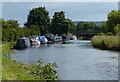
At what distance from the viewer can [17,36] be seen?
172ft

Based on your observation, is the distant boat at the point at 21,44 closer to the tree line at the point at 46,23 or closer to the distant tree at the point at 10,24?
the tree line at the point at 46,23

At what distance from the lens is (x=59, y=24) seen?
10600 cm

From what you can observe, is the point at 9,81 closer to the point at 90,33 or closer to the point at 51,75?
the point at 51,75

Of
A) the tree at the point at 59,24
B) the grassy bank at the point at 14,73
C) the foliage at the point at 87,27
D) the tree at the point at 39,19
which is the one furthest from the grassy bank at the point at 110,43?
the foliage at the point at 87,27

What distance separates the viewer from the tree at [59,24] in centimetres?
10556

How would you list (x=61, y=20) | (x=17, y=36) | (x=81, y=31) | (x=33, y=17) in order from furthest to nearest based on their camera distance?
(x=81, y=31) → (x=61, y=20) → (x=33, y=17) → (x=17, y=36)

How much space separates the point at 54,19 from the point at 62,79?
93185 millimetres

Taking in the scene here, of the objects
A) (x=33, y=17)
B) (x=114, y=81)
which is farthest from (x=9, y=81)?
(x=33, y=17)

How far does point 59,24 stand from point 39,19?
13821mm

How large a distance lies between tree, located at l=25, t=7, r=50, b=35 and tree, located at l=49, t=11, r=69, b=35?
9855mm

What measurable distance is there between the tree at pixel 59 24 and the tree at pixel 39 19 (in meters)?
9.85

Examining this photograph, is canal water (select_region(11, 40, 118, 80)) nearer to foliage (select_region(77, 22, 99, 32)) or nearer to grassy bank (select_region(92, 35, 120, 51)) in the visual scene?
grassy bank (select_region(92, 35, 120, 51))

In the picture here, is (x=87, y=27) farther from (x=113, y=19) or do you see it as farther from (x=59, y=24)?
(x=113, y=19)

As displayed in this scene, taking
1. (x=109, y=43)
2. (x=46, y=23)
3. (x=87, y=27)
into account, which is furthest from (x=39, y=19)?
(x=109, y=43)
